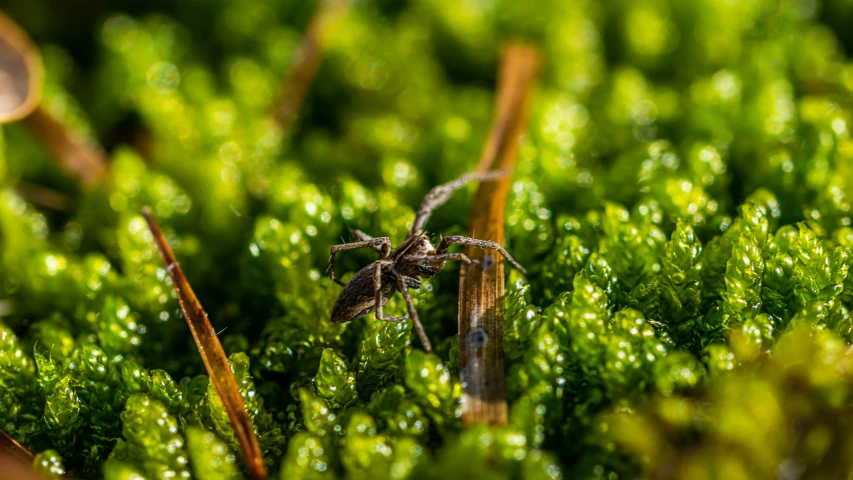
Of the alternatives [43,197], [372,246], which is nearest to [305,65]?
[43,197]

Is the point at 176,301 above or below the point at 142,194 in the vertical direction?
below

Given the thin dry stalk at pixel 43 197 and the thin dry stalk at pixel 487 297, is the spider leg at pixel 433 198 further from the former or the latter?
the thin dry stalk at pixel 43 197

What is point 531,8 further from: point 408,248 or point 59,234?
point 59,234

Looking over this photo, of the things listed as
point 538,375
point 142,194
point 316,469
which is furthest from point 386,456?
point 142,194

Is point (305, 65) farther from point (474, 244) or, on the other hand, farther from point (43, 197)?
point (474, 244)

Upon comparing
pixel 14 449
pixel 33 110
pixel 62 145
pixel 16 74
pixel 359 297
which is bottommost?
pixel 14 449

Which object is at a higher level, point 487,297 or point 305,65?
point 305,65

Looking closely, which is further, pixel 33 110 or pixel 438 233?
pixel 33 110

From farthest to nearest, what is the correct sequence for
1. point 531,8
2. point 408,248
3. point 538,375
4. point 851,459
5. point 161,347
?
point 531,8 < point 161,347 < point 408,248 < point 538,375 < point 851,459

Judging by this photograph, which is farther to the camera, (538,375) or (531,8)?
(531,8)
